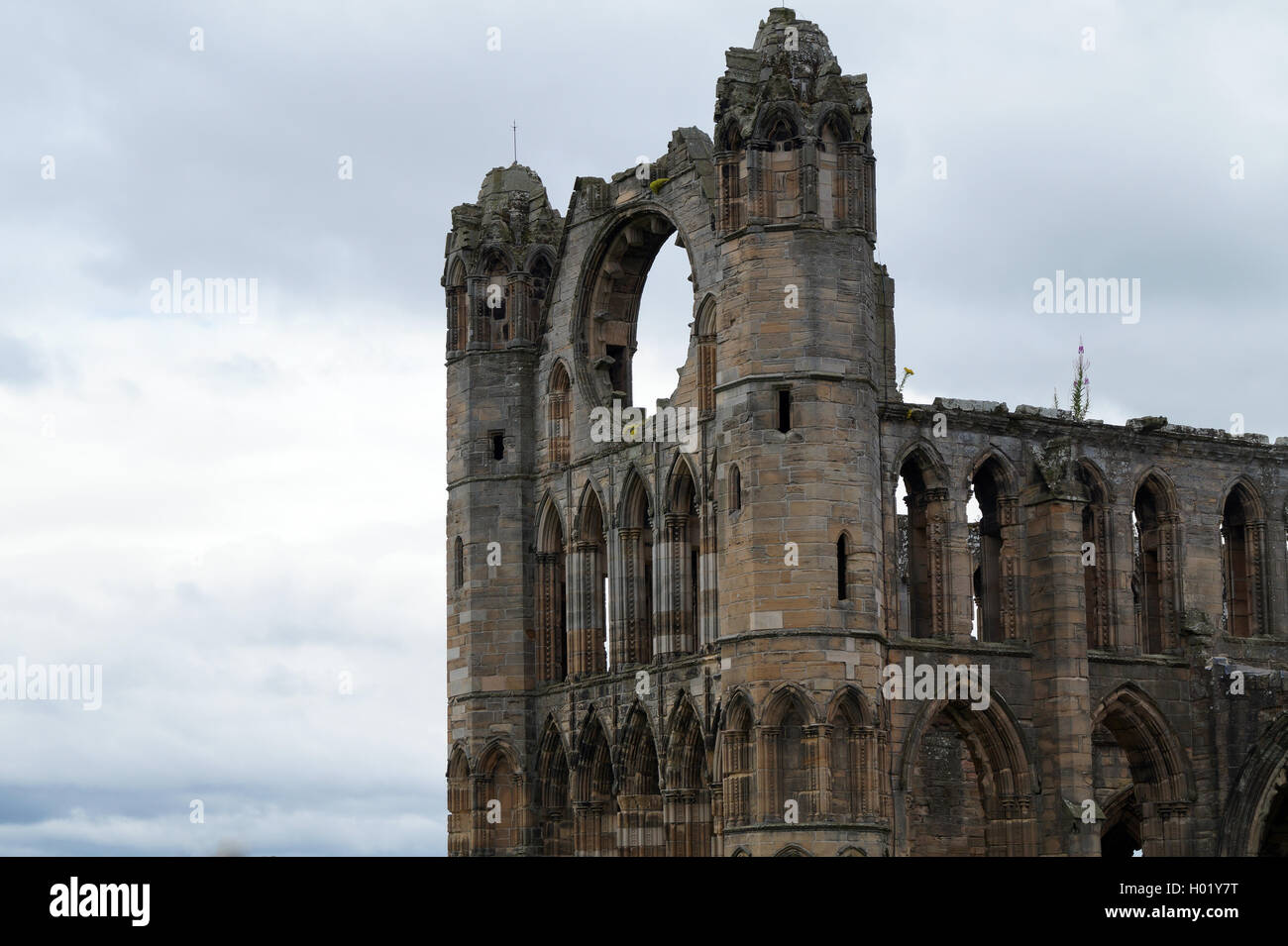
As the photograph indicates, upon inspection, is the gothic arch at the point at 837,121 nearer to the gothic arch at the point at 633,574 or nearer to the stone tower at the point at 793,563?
the stone tower at the point at 793,563

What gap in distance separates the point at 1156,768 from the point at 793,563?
32.8 feet

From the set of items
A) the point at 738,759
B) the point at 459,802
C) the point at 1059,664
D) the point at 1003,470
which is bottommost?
the point at 459,802

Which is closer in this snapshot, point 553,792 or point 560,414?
point 553,792

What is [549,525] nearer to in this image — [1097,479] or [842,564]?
[842,564]

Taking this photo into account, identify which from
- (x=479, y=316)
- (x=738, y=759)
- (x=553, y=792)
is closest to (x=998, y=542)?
(x=738, y=759)

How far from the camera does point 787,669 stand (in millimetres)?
42750

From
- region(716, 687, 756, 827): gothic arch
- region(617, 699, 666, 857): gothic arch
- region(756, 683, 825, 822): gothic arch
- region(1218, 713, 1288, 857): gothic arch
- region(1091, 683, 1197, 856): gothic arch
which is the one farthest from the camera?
region(617, 699, 666, 857): gothic arch

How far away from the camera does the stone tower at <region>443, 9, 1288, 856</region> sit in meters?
43.4

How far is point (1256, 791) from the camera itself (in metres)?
47.5

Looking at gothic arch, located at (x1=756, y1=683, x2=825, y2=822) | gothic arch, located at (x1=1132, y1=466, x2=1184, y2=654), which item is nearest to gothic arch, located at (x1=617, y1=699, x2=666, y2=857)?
gothic arch, located at (x1=756, y1=683, x2=825, y2=822)

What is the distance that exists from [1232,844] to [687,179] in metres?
16.2

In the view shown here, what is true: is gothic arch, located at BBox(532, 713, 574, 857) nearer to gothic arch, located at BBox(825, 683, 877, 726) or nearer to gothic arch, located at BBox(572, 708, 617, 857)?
gothic arch, located at BBox(572, 708, 617, 857)

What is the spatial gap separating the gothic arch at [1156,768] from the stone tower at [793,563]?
0.06m

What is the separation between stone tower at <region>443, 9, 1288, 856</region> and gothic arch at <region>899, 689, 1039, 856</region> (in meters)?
0.07
